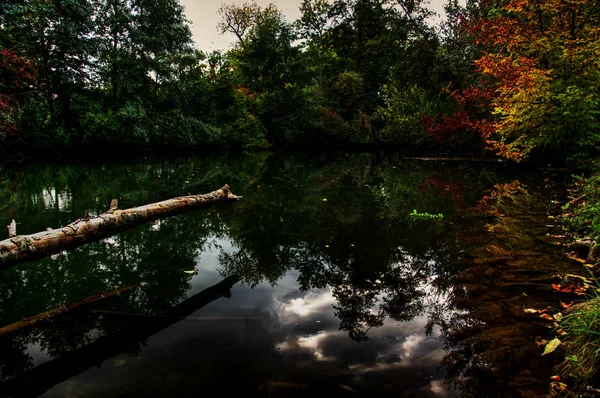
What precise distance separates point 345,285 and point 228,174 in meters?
11.7

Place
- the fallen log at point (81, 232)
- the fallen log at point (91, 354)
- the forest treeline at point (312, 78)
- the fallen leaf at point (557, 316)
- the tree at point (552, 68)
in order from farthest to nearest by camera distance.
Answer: the forest treeline at point (312, 78) < the tree at point (552, 68) < the fallen log at point (81, 232) < the fallen leaf at point (557, 316) < the fallen log at point (91, 354)

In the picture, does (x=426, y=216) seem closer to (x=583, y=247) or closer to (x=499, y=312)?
(x=583, y=247)

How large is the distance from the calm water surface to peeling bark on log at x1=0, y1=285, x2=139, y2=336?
0.08 metres

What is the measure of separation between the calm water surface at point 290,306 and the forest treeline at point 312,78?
19.3 feet

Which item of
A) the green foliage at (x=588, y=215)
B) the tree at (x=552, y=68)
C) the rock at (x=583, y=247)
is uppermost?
the tree at (x=552, y=68)

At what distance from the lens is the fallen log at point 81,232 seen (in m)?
Answer: 3.46

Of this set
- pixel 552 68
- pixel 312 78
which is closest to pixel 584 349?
pixel 552 68

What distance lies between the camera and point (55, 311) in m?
3.47

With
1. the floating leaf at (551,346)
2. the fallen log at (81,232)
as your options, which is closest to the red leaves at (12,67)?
the fallen log at (81,232)

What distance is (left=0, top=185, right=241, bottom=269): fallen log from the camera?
3457 mm

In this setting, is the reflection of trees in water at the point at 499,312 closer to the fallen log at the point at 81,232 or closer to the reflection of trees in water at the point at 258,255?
the reflection of trees in water at the point at 258,255

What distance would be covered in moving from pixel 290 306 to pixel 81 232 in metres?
2.90

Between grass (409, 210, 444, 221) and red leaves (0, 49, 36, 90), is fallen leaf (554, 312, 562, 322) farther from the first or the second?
red leaves (0, 49, 36, 90)

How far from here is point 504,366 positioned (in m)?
2.58
